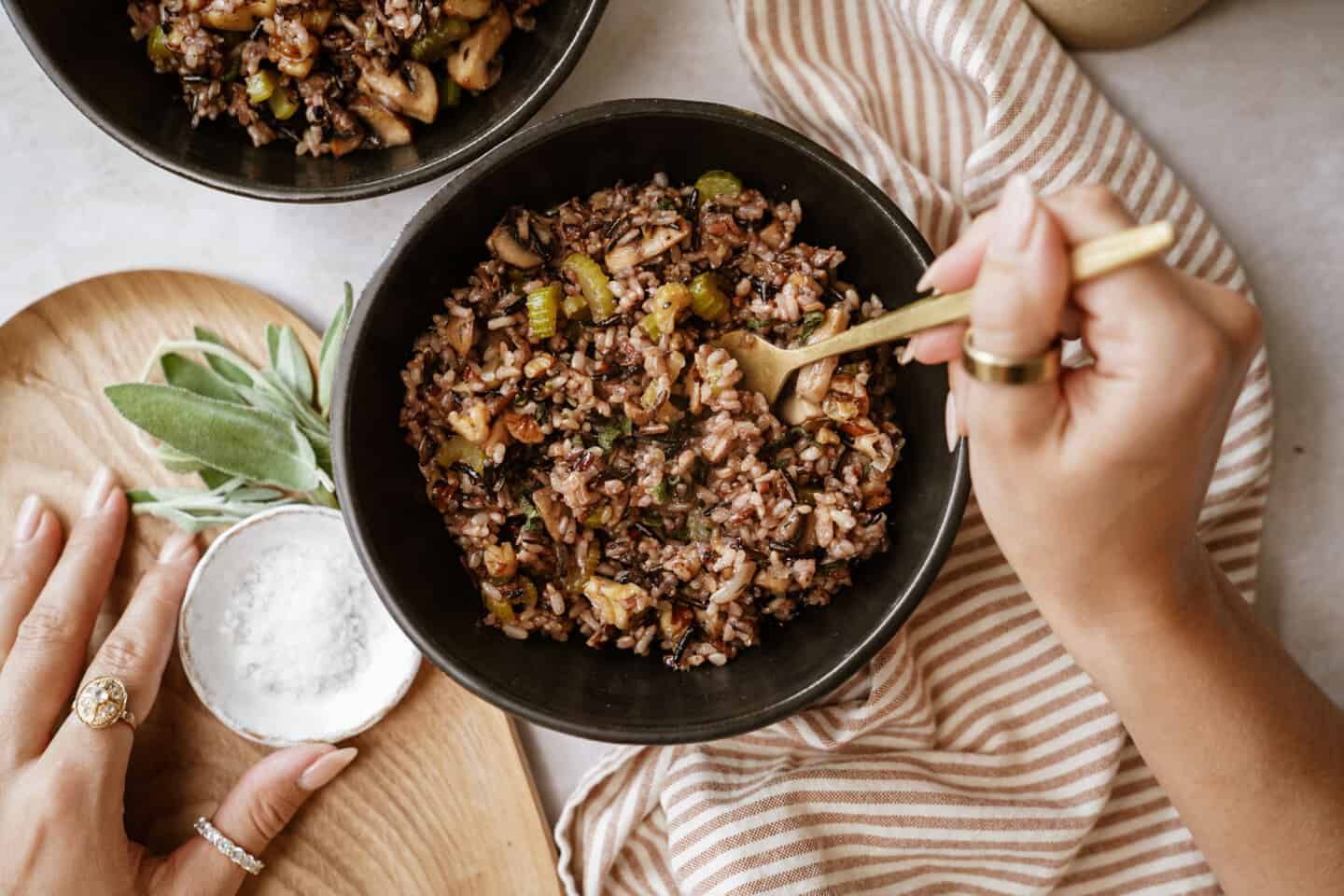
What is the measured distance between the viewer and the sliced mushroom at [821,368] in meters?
1.76

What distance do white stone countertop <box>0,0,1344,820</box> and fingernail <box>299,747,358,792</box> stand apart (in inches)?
13.5

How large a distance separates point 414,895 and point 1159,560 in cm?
154

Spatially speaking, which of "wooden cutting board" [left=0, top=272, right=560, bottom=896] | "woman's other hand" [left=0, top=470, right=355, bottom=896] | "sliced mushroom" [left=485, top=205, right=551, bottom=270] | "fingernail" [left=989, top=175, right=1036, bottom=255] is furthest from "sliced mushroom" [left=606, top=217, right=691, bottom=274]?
"woman's other hand" [left=0, top=470, right=355, bottom=896]

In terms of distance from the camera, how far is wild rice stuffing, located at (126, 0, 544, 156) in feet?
6.18

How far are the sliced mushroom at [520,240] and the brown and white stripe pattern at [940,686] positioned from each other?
20.9 inches

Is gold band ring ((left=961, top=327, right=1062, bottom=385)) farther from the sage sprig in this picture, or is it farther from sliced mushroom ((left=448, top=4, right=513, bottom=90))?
the sage sprig

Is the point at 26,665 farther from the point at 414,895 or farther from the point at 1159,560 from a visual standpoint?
the point at 1159,560

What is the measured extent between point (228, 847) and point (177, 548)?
57 centimetres

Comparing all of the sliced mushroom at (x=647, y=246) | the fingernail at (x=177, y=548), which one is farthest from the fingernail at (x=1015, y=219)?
the fingernail at (x=177, y=548)

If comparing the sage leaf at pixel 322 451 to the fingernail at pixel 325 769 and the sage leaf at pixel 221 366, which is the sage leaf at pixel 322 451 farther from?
the fingernail at pixel 325 769

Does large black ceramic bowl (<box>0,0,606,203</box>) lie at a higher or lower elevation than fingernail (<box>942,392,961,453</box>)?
higher

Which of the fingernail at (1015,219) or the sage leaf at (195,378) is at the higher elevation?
the fingernail at (1015,219)

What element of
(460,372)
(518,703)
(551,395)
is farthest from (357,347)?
(518,703)

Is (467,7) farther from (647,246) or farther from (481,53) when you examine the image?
(647,246)
